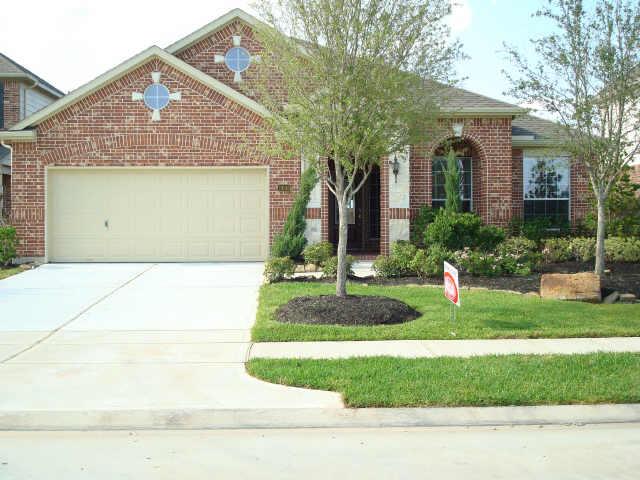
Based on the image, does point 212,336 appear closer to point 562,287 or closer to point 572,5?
point 562,287

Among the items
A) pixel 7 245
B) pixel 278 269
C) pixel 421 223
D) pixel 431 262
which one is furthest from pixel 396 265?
pixel 7 245

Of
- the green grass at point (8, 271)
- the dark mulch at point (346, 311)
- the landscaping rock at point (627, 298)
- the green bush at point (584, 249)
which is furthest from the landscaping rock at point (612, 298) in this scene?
the green grass at point (8, 271)

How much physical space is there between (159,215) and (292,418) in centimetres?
1249

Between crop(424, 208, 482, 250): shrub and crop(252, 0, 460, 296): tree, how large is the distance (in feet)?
16.6

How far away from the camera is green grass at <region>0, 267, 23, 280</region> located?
1501cm

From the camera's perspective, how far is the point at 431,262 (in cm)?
1412

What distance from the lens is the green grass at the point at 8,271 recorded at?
591 inches

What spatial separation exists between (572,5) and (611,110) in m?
2.06

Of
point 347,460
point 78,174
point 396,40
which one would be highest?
point 396,40

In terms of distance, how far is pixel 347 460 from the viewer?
494 cm

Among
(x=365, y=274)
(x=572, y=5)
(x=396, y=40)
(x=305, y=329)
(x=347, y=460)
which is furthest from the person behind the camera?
(x=365, y=274)

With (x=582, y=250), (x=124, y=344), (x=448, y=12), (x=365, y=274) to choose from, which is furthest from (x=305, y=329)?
(x=582, y=250)

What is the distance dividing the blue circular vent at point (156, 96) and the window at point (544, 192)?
10383mm

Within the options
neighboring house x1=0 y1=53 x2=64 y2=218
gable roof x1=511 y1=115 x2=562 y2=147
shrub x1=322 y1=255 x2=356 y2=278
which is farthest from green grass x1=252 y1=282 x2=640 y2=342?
neighboring house x1=0 y1=53 x2=64 y2=218
